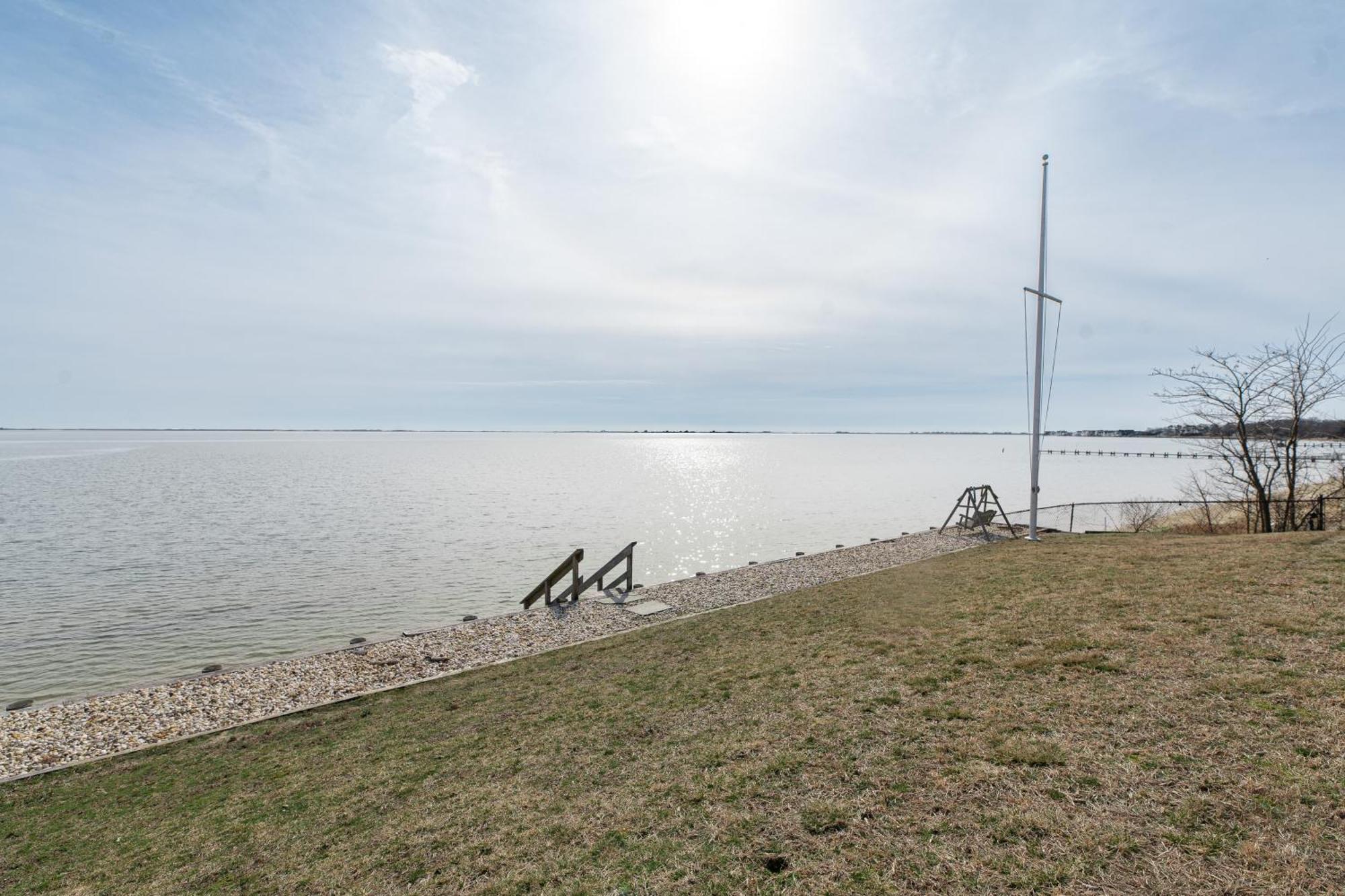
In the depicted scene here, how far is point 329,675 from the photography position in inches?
476

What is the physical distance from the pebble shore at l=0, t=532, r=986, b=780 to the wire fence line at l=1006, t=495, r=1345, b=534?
37.1ft

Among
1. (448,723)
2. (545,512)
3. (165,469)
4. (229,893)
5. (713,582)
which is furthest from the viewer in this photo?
(165,469)

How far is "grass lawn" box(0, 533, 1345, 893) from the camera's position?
4.12m

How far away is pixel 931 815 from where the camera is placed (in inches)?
179

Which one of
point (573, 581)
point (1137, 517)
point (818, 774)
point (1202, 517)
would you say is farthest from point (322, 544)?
point (1202, 517)

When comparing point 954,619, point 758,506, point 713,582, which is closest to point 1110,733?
point 954,619

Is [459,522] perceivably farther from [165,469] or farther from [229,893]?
[165,469]

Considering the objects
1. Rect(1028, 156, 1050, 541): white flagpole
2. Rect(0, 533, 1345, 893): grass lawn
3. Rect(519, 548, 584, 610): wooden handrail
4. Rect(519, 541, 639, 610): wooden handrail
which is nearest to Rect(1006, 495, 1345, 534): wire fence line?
Rect(1028, 156, 1050, 541): white flagpole

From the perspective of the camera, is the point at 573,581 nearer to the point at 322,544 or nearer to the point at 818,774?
the point at 818,774

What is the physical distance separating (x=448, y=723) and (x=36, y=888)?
4.05 meters

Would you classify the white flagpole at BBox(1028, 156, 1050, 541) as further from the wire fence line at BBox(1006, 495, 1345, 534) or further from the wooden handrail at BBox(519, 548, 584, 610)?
the wooden handrail at BBox(519, 548, 584, 610)

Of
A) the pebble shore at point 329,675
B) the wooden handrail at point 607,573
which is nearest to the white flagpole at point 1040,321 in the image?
the pebble shore at point 329,675

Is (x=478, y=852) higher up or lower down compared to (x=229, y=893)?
higher up

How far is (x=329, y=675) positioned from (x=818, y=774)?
10844 mm
